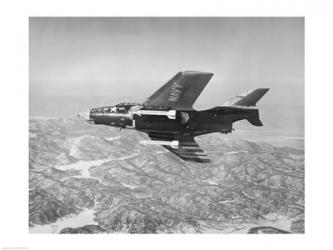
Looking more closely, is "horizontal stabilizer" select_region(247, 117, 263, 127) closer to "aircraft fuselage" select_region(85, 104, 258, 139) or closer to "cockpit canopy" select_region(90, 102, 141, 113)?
"aircraft fuselage" select_region(85, 104, 258, 139)

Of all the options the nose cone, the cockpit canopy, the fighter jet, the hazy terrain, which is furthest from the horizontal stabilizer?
the nose cone

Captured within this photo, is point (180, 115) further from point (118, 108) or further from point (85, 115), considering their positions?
point (85, 115)

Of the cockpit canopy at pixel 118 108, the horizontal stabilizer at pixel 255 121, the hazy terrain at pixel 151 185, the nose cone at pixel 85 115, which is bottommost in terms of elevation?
the hazy terrain at pixel 151 185

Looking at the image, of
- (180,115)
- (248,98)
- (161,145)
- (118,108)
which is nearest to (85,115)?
(118,108)

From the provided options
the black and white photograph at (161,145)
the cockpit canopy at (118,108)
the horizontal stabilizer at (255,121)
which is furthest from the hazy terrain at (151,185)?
the cockpit canopy at (118,108)

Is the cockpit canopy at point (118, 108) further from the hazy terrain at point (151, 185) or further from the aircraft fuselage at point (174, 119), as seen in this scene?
the hazy terrain at point (151, 185)
